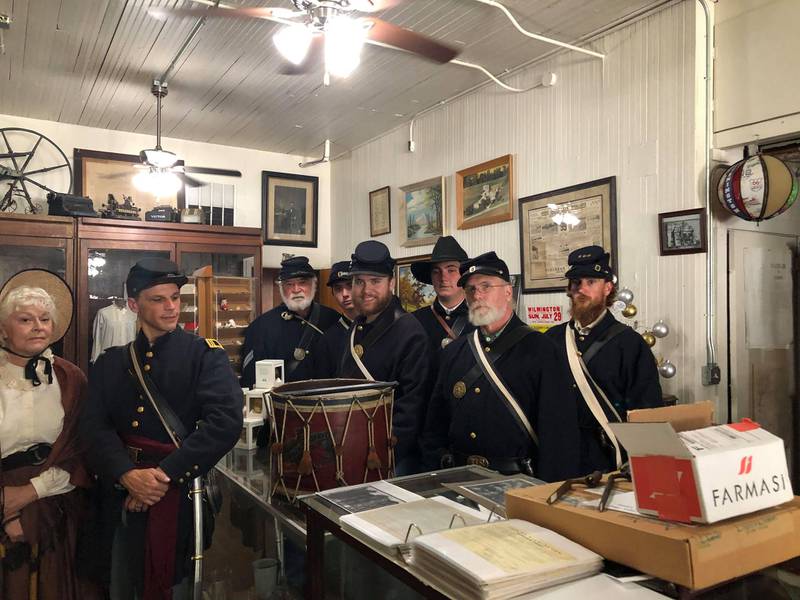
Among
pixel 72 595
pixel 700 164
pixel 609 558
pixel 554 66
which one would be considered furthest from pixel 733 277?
pixel 72 595

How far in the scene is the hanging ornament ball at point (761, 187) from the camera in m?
2.93

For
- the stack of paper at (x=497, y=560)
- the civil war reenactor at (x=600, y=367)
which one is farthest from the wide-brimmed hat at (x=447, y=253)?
the stack of paper at (x=497, y=560)

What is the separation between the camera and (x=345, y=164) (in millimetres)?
6461

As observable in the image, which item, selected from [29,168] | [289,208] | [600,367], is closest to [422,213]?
[289,208]

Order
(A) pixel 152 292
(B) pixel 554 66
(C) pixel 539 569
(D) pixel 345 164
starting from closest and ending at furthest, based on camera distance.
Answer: (C) pixel 539 569
(A) pixel 152 292
(B) pixel 554 66
(D) pixel 345 164

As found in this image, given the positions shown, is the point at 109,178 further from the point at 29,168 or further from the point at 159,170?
the point at 159,170

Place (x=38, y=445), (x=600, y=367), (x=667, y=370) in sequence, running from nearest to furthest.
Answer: (x=38, y=445) → (x=600, y=367) → (x=667, y=370)

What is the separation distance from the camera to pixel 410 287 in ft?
18.0

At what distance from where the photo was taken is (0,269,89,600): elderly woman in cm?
199

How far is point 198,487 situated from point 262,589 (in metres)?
0.43

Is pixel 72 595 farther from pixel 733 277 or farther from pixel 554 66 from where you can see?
pixel 554 66

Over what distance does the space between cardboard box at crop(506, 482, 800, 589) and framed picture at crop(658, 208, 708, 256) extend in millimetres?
2352

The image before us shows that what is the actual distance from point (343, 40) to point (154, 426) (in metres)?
1.60

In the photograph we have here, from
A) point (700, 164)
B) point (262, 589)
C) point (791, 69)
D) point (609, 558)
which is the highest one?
point (791, 69)
